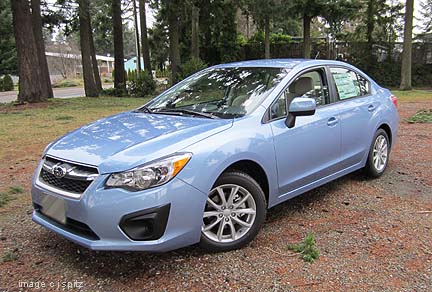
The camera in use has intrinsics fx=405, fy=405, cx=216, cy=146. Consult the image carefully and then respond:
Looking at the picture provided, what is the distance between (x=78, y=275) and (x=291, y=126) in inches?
83.9

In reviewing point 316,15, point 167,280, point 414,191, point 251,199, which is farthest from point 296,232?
point 316,15

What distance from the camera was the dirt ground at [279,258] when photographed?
2.79m

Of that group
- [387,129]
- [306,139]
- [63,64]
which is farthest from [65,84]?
[306,139]

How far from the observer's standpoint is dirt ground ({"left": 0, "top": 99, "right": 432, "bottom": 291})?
9.16 ft

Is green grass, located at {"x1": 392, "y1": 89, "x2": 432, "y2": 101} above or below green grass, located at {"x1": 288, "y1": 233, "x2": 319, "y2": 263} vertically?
above

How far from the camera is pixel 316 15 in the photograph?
70.4 ft

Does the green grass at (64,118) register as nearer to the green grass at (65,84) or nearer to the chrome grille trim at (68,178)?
the chrome grille trim at (68,178)

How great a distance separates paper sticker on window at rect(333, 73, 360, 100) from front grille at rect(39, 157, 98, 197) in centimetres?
289

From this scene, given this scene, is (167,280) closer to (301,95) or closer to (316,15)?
(301,95)

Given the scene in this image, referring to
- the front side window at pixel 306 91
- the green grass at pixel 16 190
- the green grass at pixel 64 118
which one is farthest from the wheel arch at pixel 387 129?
the green grass at pixel 64 118

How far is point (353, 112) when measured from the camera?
450 cm

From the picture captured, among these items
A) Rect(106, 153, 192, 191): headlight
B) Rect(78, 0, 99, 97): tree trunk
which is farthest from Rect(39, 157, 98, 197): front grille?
Rect(78, 0, 99, 97): tree trunk

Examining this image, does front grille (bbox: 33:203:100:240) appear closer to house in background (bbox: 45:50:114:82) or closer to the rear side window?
the rear side window

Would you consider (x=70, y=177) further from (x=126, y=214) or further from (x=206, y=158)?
(x=206, y=158)
